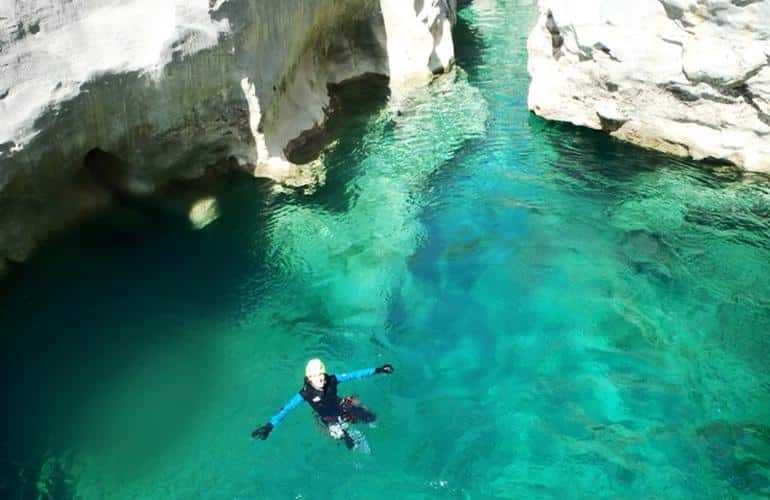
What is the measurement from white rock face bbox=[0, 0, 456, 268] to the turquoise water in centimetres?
85

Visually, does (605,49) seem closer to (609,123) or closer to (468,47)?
(609,123)

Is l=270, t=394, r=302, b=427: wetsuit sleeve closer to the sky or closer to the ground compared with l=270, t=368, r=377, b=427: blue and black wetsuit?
closer to the sky

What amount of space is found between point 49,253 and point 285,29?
6.74 m

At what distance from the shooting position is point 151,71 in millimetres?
12406

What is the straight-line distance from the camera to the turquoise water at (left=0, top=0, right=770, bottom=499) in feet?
30.6

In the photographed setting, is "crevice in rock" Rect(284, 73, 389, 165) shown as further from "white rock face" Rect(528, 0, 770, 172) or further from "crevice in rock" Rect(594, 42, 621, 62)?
"crevice in rock" Rect(594, 42, 621, 62)

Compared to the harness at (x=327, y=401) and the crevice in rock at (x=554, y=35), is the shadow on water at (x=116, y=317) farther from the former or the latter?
the crevice in rock at (x=554, y=35)

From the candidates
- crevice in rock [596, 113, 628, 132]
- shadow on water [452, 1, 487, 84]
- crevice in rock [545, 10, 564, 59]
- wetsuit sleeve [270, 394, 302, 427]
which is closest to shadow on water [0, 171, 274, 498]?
wetsuit sleeve [270, 394, 302, 427]

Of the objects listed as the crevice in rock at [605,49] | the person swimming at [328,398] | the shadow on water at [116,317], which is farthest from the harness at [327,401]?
the crevice in rock at [605,49]

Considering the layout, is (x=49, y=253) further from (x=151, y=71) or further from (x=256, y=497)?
(x=256, y=497)

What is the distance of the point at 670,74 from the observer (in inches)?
593

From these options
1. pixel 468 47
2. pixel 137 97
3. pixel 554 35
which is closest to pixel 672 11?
pixel 554 35

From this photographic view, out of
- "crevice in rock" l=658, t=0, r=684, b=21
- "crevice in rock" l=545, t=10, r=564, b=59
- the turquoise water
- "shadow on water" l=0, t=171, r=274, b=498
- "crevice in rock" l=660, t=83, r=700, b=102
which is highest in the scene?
"crevice in rock" l=658, t=0, r=684, b=21

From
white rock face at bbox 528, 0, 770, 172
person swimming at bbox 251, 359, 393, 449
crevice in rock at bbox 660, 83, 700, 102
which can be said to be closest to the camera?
person swimming at bbox 251, 359, 393, 449
